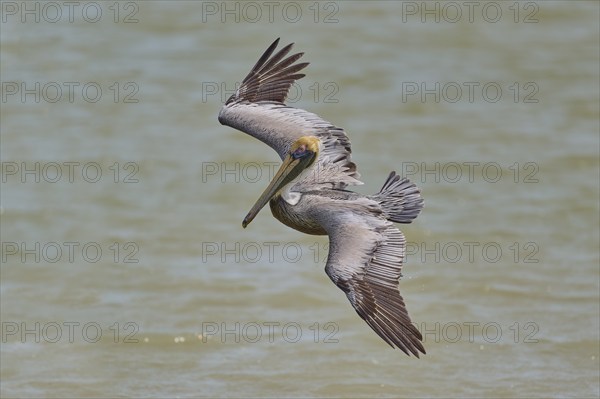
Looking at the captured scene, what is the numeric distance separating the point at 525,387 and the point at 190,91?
25.4ft

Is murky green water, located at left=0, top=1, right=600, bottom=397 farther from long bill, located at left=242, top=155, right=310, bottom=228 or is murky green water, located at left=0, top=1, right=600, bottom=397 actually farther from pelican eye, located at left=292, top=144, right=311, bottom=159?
pelican eye, located at left=292, top=144, right=311, bottom=159

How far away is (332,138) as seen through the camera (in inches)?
392

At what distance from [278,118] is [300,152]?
0.95 meters

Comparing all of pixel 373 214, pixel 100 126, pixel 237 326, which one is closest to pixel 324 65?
pixel 100 126

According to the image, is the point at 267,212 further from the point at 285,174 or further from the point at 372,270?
the point at 372,270

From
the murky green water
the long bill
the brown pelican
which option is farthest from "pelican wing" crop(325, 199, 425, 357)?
the murky green water

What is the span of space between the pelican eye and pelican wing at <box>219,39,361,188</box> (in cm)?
34

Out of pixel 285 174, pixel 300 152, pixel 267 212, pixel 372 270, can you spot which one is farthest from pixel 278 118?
pixel 267 212

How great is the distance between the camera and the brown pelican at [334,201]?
316 inches

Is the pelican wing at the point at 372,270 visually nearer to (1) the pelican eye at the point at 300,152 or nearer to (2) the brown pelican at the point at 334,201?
(2) the brown pelican at the point at 334,201

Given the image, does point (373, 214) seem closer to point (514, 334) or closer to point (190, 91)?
point (514, 334)

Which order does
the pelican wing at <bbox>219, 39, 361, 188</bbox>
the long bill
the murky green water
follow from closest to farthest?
the long bill < the pelican wing at <bbox>219, 39, 361, 188</bbox> < the murky green water

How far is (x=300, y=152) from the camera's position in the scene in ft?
30.2

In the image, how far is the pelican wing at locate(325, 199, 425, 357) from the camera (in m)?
7.80
